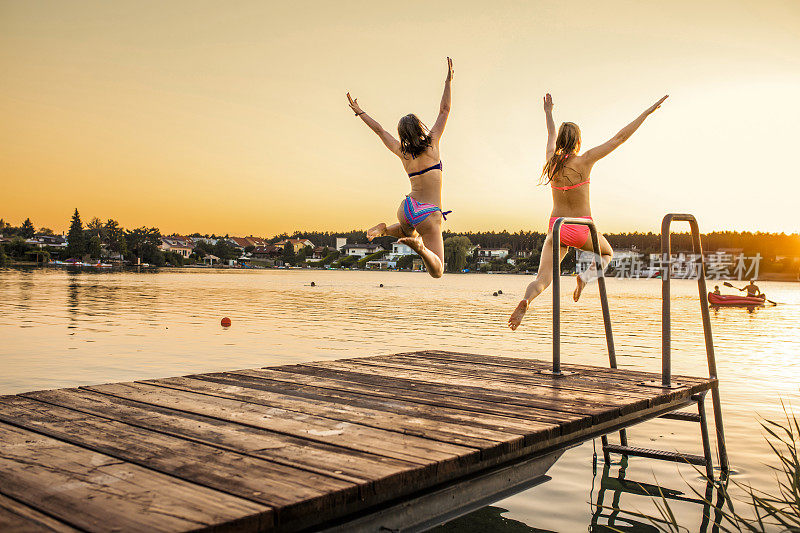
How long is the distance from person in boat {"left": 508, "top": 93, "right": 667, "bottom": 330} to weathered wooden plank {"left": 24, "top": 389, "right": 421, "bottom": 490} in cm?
395

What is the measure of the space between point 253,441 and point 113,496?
970mm

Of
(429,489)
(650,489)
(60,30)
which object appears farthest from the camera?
(60,30)

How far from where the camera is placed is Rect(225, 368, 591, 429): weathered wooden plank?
4.51 metres

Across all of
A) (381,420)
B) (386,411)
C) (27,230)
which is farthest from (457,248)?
(27,230)

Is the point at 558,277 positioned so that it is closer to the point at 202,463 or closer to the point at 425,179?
the point at 425,179

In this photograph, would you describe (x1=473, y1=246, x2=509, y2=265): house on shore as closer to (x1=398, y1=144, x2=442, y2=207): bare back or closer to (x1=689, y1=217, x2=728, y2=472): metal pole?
(x1=398, y1=144, x2=442, y2=207): bare back

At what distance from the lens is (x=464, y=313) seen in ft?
124

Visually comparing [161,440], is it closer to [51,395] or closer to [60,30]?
[51,395]

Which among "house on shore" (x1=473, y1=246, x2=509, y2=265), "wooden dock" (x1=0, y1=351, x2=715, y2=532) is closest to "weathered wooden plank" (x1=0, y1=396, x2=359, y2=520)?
"wooden dock" (x1=0, y1=351, x2=715, y2=532)

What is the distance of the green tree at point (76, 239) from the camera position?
489ft

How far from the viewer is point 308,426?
3932mm

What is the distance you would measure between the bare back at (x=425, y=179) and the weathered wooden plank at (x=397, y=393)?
2502 mm

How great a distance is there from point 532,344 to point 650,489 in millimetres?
15462

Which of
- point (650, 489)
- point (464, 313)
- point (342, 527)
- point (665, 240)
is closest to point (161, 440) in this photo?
point (342, 527)
